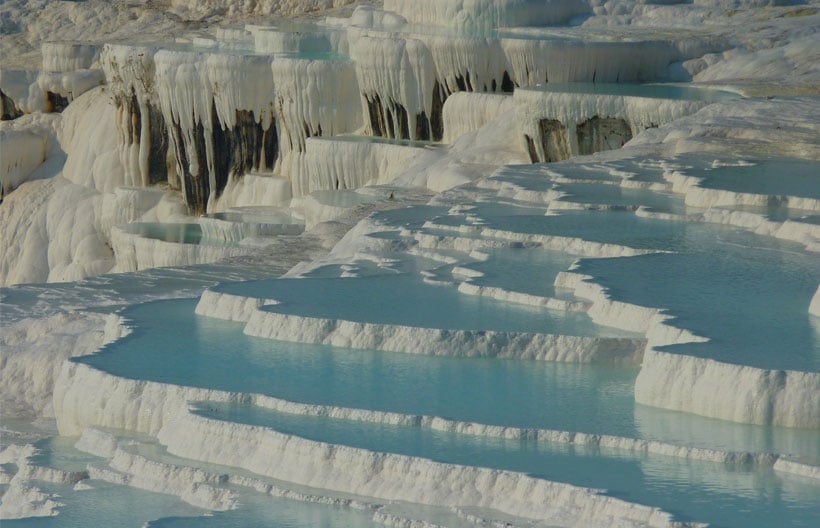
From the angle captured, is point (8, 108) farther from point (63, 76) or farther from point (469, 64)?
point (469, 64)

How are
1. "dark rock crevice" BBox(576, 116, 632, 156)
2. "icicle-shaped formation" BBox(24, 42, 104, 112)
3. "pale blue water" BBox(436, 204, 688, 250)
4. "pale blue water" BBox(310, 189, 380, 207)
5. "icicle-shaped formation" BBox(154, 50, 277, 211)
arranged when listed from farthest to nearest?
1. "icicle-shaped formation" BBox(24, 42, 104, 112)
2. "icicle-shaped formation" BBox(154, 50, 277, 211)
3. "pale blue water" BBox(310, 189, 380, 207)
4. "dark rock crevice" BBox(576, 116, 632, 156)
5. "pale blue water" BBox(436, 204, 688, 250)

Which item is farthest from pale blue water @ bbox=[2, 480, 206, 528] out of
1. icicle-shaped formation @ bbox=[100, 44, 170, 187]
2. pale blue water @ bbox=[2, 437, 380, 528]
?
icicle-shaped formation @ bbox=[100, 44, 170, 187]

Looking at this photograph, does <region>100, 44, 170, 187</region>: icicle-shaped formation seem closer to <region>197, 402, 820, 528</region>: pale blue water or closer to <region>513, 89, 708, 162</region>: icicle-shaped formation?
<region>513, 89, 708, 162</region>: icicle-shaped formation

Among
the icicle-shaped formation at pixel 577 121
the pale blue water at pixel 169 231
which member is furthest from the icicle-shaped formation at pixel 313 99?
the icicle-shaped formation at pixel 577 121

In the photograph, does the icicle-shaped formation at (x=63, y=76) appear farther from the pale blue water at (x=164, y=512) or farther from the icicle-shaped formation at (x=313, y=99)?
the pale blue water at (x=164, y=512)

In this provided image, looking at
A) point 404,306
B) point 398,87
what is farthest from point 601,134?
point 404,306

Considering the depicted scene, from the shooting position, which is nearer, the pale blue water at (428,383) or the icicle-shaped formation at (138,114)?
the pale blue water at (428,383)
